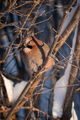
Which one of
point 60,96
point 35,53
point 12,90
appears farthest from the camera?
point 35,53

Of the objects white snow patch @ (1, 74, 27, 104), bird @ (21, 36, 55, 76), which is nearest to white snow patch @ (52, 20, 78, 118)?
bird @ (21, 36, 55, 76)

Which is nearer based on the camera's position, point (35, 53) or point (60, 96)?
point (60, 96)

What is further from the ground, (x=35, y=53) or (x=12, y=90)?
(x=35, y=53)

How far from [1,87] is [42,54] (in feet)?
2.40

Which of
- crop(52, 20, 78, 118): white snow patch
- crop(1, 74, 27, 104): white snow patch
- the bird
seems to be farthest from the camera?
the bird

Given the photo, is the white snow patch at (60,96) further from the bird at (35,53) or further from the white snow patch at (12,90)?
the white snow patch at (12,90)

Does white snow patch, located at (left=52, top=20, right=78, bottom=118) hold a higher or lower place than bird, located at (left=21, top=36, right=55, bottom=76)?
lower

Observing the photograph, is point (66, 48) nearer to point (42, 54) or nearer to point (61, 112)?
point (42, 54)

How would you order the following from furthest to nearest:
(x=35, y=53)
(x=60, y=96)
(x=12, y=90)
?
(x=35, y=53) < (x=12, y=90) < (x=60, y=96)

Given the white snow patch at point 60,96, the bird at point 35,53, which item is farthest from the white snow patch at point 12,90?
the white snow patch at point 60,96

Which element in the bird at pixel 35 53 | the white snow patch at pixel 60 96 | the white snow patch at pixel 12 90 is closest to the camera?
the white snow patch at pixel 60 96

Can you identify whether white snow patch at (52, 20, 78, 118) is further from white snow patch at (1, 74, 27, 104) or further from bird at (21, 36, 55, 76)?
white snow patch at (1, 74, 27, 104)

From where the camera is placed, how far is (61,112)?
1.82m

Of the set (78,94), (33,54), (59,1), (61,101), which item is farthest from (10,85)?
(59,1)
